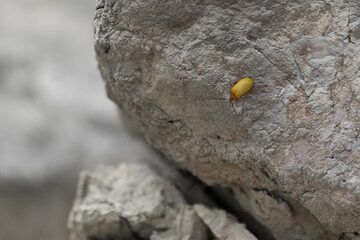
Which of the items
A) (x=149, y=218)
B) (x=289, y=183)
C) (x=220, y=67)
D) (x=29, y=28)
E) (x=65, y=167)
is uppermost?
(x=29, y=28)

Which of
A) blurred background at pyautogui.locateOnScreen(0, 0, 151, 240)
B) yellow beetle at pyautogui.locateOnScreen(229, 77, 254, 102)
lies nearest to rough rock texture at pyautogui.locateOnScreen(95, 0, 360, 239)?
yellow beetle at pyautogui.locateOnScreen(229, 77, 254, 102)

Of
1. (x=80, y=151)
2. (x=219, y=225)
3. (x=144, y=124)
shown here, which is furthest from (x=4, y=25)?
(x=219, y=225)

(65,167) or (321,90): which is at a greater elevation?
(65,167)

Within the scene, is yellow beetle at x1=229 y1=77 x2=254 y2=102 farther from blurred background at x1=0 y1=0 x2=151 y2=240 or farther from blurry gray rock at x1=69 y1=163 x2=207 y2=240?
blurred background at x1=0 y1=0 x2=151 y2=240

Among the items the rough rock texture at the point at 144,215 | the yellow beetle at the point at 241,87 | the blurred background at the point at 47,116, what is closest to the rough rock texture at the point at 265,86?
the yellow beetle at the point at 241,87

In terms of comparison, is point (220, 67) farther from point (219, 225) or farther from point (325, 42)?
point (219, 225)

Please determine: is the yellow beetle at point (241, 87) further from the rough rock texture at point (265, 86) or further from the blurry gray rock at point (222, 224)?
the blurry gray rock at point (222, 224)

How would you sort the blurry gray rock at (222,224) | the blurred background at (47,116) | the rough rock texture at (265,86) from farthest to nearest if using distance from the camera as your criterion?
the blurred background at (47,116)
the blurry gray rock at (222,224)
the rough rock texture at (265,86)
